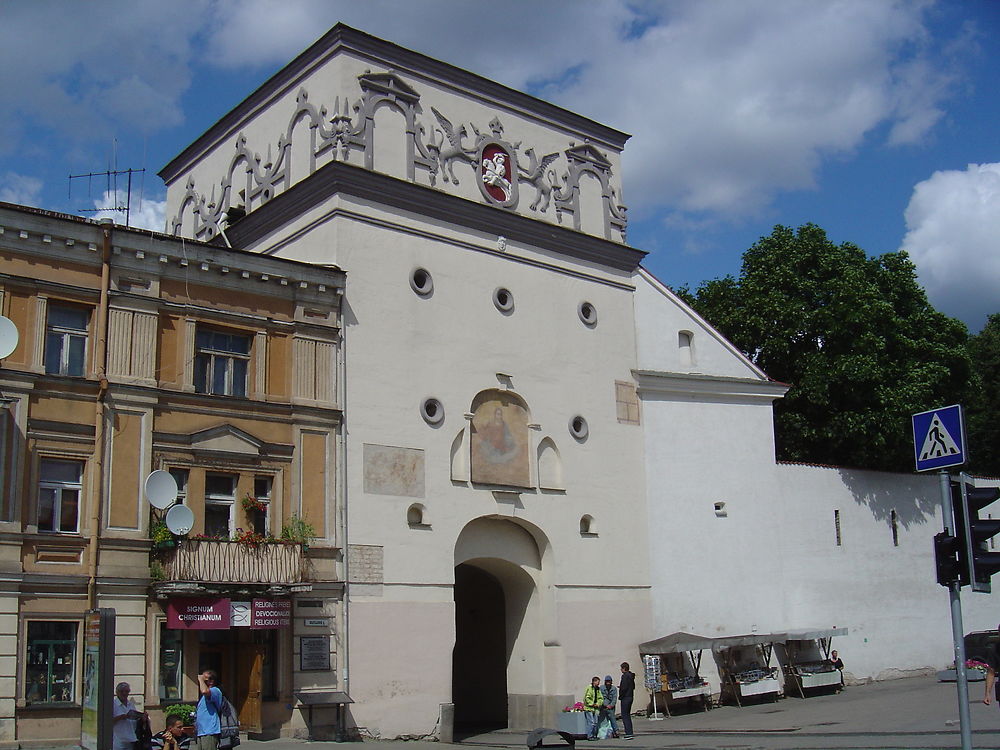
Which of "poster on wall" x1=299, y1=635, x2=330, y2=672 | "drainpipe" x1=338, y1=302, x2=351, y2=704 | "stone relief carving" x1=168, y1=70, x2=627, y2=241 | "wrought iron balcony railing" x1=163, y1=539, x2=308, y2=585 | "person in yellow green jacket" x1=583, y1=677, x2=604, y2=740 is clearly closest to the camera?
"wrought iron balcony railing" x1=163, y1=539, x2=308, y2=585

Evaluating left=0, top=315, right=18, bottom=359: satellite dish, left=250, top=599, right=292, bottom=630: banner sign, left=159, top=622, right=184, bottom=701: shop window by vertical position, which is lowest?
left=159, top=622, right=184, bottom=701: shop window

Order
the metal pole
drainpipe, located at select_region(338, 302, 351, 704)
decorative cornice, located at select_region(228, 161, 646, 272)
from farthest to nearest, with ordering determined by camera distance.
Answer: decorative cornice, located at select_region(228, 161, 646, 272) → drainpipe, located at select_region(338, 302, 351, 704) → the metal pole

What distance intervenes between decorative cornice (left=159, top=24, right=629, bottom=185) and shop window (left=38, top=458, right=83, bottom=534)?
39.3 feet

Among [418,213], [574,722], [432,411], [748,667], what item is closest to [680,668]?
[748,667]

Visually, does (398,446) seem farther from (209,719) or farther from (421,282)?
(209,719)

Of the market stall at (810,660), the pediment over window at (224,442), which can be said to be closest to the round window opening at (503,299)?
the pediment over window at (224,442)

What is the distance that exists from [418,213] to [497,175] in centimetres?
320

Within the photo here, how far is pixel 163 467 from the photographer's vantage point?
22547 millimetres

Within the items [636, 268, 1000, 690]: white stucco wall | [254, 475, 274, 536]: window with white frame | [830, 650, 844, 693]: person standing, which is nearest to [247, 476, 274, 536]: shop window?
[254, 475, 274, 536]: window with white frame

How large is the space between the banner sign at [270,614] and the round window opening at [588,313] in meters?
11.8

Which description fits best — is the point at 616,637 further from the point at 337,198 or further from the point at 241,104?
the point at 241,104

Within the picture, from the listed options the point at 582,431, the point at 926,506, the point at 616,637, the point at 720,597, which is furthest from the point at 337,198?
the point at 926,506

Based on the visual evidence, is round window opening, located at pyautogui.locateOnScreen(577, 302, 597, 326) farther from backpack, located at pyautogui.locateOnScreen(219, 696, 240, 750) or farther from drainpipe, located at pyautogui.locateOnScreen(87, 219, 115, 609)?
backpack, located at pyautogui.locateOnScreen(219, 696, 240, 750)

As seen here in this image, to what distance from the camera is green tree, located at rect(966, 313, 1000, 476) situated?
168ft
